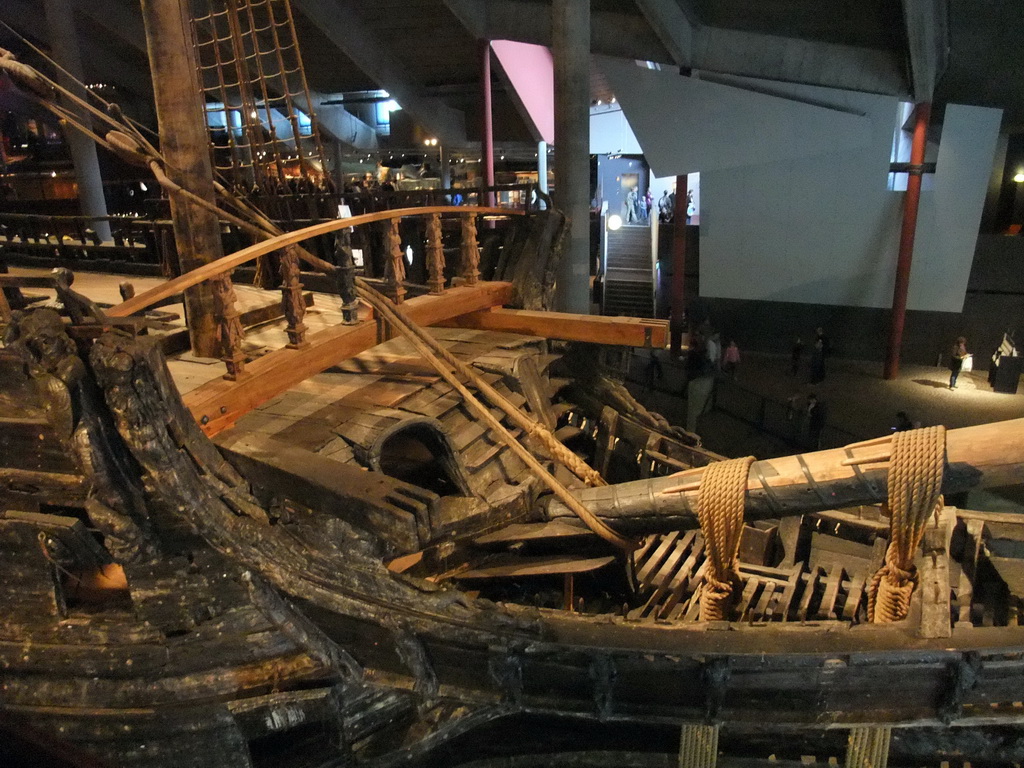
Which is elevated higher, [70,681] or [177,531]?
[177,531]

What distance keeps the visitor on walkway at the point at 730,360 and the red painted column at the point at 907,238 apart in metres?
2.46

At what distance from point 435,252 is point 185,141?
1.79m

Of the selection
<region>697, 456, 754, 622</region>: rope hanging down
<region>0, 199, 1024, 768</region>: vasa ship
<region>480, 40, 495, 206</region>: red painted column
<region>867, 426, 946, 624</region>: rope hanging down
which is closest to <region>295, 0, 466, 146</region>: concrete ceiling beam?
<region>480, 40, 495, 206</region>: red painted column

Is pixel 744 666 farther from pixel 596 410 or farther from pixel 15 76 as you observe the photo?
pixel 15 76

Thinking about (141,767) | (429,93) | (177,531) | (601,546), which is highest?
(429,93)

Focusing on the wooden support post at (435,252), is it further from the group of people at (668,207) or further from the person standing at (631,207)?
the person standing at (631,207)

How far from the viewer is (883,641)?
9.46 feet

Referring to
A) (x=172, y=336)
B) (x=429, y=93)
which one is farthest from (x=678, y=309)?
(x=172, y=336)

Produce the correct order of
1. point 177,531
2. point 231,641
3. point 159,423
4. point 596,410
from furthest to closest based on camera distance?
point 596,410
point 231,641
point 177,531
point 159,423

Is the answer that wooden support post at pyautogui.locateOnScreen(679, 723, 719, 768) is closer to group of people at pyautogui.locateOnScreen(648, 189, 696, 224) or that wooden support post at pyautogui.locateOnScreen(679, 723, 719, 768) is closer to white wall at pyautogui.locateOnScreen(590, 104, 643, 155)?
group of people at pyautogui.locateOnScreen(648, 189, 696, 224)

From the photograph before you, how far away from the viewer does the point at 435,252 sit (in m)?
5.16

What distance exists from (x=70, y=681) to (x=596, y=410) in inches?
170

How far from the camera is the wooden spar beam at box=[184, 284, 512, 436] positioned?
3.42 meters

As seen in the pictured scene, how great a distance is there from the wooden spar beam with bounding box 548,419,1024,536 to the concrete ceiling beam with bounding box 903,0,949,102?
8.88 m
